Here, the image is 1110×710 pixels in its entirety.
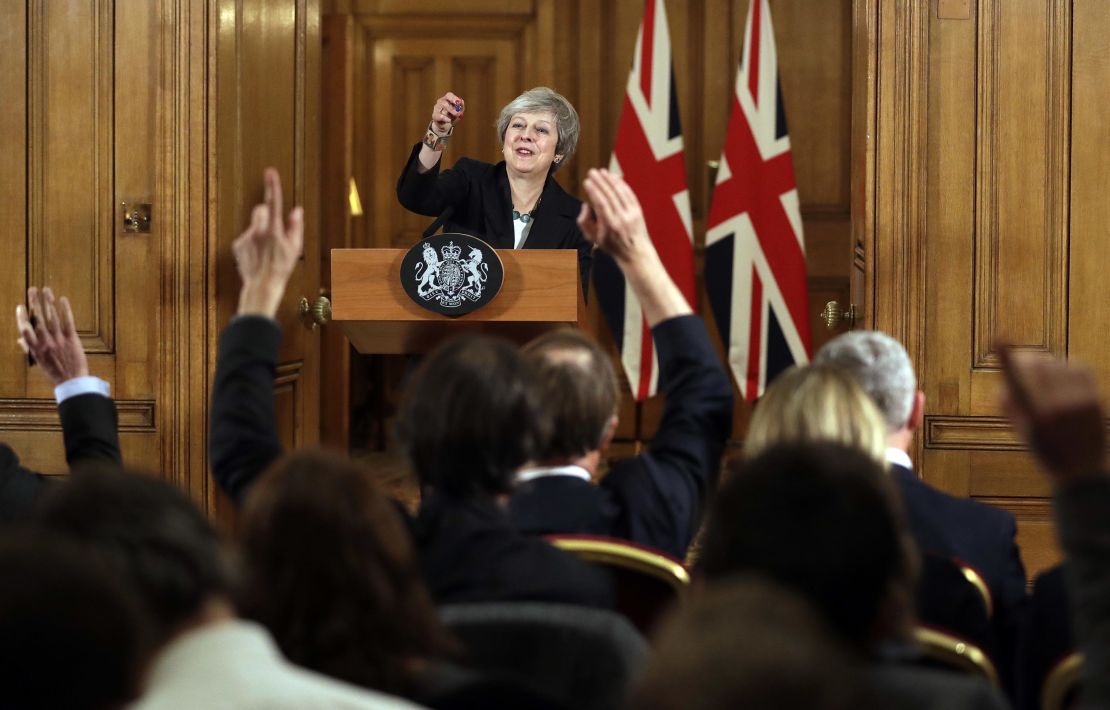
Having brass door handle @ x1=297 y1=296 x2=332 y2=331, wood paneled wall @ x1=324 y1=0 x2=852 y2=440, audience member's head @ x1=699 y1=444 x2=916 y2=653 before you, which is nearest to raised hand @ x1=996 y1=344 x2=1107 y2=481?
audience member's head @ x1=699 y1=444 x2=916 y2=653

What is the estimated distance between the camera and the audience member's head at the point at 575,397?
2191 millimetres

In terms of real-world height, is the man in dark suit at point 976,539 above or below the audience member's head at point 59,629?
below

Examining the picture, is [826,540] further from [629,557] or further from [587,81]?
[587,81]

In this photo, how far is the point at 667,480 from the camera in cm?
224

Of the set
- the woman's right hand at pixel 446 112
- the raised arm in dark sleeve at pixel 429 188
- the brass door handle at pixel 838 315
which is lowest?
the brass door handle at pixel 838 315

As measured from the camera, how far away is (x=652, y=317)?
7.84ft

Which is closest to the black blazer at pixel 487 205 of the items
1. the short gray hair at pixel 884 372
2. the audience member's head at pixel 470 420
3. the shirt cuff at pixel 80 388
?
the shirt cuff at pixel 80 388

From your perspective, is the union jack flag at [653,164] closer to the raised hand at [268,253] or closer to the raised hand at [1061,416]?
the raised hand at [268,253]

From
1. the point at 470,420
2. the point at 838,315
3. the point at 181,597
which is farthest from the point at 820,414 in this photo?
the point at 838,315

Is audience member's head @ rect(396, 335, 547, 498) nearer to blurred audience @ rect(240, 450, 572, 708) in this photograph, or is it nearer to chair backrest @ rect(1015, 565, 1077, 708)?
blurred audience @ rect(240, 450, 572, 708)

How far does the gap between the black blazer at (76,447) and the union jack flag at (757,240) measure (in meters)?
3.94

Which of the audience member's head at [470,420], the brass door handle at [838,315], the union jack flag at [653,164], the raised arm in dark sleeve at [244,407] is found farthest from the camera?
the union jack flag at [653,164]

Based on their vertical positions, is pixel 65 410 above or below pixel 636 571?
above

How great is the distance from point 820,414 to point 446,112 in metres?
2.19
